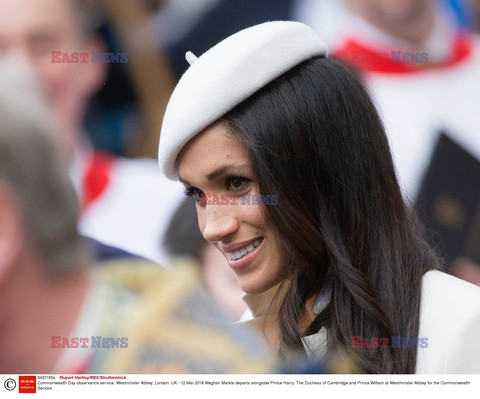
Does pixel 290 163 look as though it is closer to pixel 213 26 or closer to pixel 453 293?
pixel 453 293

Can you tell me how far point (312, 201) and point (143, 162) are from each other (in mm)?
996

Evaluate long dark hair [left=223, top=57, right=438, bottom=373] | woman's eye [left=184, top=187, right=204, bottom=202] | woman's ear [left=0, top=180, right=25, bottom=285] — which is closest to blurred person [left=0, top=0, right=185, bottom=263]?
woman's ear [left=0, top=180, right=25, bottom=285]

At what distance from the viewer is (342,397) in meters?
2.36

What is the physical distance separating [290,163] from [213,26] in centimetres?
100

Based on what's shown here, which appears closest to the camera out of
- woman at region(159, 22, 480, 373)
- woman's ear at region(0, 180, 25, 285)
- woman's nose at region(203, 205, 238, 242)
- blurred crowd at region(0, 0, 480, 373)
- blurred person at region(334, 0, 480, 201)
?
woman at region(159, 22, 480, 373)

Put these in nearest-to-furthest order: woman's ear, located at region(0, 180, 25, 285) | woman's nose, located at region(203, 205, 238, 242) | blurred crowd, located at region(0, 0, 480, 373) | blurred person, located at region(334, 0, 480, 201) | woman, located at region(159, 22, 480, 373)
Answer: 1. woman, located at region(159, 22, 480, 373)
2. woman's nose, located at region(203, 205, 238, 242)
3. woman's ear, located at region(0, 180, 25, 285)
4. blurred crowd, located at region(0, 0, 480, 373)
5. blurred person, located at region(334, 0, 480, 201)

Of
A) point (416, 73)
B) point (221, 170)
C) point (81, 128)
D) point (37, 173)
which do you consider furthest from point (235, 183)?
point (416, 73)

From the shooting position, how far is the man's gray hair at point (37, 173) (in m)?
2.38

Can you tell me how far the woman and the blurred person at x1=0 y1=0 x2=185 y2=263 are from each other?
31.8 inches

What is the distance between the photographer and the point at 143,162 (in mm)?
2732

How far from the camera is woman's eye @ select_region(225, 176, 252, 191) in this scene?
195 centimetres

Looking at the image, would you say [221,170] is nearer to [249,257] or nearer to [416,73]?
[249,257]

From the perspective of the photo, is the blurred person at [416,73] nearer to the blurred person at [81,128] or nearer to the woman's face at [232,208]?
the blurred person at [81,128]

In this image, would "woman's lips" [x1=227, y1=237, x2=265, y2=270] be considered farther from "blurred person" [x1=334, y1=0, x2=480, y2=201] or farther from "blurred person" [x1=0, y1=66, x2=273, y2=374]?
"blurred person" [x1=334, y1=0, x2=480, y2=201]
